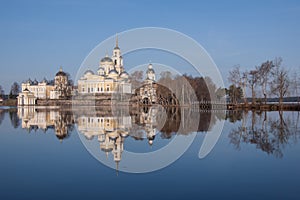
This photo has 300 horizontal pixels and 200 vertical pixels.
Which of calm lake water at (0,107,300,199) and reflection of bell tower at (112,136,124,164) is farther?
reflection of bell tower at (112,136,124,164)

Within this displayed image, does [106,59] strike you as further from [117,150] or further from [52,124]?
[117,150]

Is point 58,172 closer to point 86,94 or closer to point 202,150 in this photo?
point 202,150

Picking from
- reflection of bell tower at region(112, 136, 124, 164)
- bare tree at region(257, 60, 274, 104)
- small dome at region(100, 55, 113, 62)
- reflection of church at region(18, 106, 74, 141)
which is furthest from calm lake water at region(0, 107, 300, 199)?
small dome at region(100, 55, 113, 62)

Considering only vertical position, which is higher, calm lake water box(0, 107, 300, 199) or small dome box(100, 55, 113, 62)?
small dome box(100, 55, 113, 62)

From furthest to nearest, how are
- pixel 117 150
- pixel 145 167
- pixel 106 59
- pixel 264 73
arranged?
pixel 106 59 < pixel 264 73 < pixel 117 150 < pixel 145 167

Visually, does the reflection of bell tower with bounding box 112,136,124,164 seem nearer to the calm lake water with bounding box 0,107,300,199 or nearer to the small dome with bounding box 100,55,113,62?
the calm lake water with bounding box 0,107,300,199

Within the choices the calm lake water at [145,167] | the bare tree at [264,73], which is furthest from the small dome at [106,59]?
the calm lake water at [145,167]

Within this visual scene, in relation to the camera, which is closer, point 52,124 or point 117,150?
point 117,150

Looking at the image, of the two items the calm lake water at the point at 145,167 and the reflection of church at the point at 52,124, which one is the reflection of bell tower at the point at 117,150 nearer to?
the calm lake water at the point at 145,167

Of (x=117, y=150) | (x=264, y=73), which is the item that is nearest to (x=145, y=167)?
(x=117, y=150)

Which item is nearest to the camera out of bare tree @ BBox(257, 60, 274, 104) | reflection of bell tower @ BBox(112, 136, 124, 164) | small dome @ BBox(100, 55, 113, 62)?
reflection of bell tower @ BBox(112, 136, 124, 164)

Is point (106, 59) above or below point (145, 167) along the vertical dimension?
above

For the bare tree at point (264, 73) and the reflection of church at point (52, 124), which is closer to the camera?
the reflection of church at point (52, 124)

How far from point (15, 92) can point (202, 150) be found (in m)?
107
